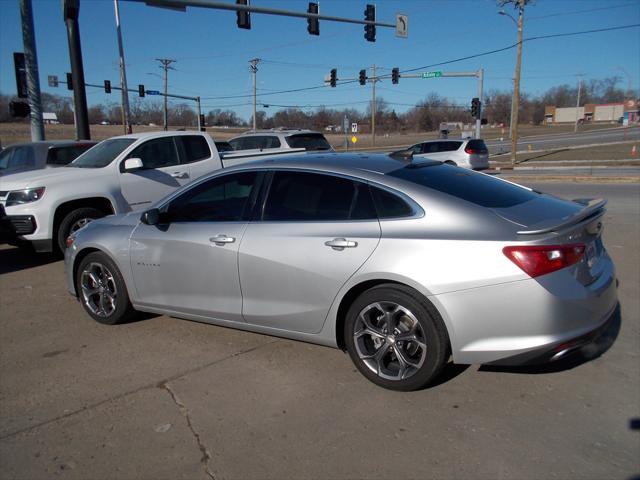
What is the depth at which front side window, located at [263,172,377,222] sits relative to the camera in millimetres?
3771

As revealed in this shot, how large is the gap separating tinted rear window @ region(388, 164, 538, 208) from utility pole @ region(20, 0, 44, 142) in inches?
551

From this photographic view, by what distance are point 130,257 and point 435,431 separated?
120 inches

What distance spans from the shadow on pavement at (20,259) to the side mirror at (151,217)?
4.04 m

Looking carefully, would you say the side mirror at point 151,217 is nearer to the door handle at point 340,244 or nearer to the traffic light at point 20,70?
the door handle at point 340,244

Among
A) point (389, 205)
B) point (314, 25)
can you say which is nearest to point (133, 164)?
point (389, 205)

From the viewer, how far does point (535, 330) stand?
3.11m

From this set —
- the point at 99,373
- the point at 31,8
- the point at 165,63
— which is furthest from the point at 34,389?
the point at 165,63

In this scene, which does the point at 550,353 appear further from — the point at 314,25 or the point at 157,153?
the point at 314,25

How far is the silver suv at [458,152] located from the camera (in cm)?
2303

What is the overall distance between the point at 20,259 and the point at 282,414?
21.9ft

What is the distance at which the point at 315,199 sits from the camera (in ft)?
13.1

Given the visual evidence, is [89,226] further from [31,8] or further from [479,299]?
[31,8]

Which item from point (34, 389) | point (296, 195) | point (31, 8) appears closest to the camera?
point (34, 389)

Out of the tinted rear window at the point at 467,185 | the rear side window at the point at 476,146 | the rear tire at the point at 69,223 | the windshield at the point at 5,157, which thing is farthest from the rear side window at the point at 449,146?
the tinted rear window at the point at 467,185
